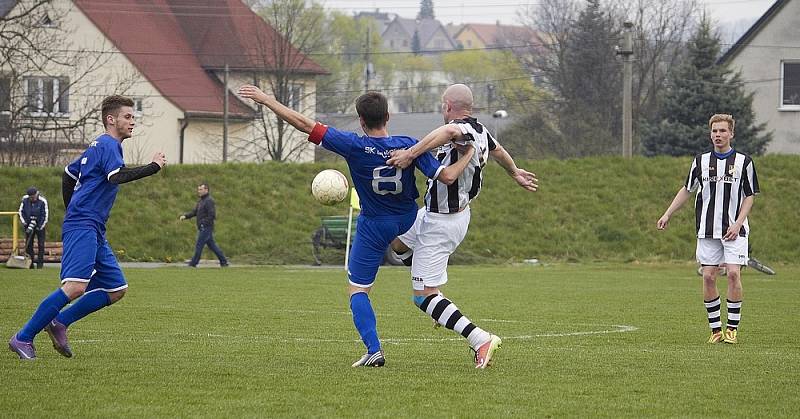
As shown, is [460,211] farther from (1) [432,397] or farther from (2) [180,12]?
(2) [180,12]

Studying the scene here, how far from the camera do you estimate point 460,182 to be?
8.67 m

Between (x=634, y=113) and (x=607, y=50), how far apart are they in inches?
177

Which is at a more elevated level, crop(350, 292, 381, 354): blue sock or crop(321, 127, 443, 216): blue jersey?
crop(321, 127, 443, 216): blue jersey

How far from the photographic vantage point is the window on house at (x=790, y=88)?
167 ft

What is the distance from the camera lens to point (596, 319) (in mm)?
14008

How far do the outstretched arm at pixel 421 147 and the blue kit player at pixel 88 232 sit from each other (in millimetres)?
1863

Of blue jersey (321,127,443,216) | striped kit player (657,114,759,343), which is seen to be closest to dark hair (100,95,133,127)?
blue jersey (321,127,443,216)

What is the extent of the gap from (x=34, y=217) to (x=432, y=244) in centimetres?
1921

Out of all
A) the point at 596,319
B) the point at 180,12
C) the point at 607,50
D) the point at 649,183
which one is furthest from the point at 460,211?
the point at 607,50

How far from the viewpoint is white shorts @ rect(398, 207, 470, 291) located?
870 centimetres

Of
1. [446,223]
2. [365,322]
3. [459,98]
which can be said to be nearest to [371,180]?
[446,223]

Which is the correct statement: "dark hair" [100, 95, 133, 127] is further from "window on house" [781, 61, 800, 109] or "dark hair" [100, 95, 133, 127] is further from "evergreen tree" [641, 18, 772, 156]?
"window on house" [781, 61, 800, 109]

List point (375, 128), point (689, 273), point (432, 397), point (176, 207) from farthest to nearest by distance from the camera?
1. point (176, 207)
2. point (689, 273)
3. point (375, 128)
4. point (432, 397)

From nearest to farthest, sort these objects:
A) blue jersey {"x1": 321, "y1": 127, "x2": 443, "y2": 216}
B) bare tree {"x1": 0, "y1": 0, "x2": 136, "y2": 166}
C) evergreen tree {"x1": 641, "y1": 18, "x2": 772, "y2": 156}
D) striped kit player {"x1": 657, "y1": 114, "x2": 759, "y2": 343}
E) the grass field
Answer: the grass field, blue jersey {"x1": 321, "y1": 127, "x2": 443, "y2": 216}, striped kit player {"x1": 657, "y1": 114, "x2": 759, "y2": 343}, bare tree {"x1": 0, "y1": 0, "x2": 136, "y2": 166}, evergreen tree {"x1": 641, "y1": 18, "x2": 772, "y2": 156}
